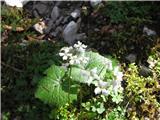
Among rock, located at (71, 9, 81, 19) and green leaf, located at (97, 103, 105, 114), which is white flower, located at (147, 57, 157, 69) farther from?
rock, located at (71, 9, 81, 19)

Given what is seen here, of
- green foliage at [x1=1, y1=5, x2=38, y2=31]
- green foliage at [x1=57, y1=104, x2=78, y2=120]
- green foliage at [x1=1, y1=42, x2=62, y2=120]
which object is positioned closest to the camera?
green foliage at [x1=57, y1=104, x2=78, y2=120]

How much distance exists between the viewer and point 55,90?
3709 millimetres

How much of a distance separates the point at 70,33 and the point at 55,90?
3.34ft

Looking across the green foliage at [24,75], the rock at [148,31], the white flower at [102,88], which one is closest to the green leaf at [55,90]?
the green foliage at [24,75]

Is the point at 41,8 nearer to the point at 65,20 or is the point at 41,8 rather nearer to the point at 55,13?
the point at 55,13

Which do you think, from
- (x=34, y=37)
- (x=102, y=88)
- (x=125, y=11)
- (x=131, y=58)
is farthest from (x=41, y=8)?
(x=102, y=88)

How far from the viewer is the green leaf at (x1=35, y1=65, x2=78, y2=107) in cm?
369

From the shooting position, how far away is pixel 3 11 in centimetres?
458

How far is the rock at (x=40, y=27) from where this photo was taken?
4.62 metres

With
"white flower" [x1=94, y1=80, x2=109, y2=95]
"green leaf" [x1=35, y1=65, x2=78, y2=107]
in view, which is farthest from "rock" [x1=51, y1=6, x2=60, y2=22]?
"white flower" [x1=94, y1=80, x2=109, y2=95]

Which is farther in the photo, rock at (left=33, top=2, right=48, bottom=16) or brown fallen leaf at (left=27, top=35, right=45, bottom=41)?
rock at (left=33, top=2, right=48, bottom=16)

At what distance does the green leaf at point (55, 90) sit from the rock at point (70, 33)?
791 mm

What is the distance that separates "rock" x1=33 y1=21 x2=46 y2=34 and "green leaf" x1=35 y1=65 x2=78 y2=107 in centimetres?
94

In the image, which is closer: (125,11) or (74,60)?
(74,60)
